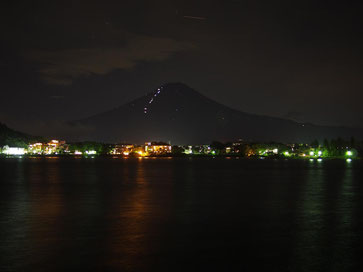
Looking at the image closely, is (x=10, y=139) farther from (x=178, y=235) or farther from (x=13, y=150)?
(x=178, y=235)

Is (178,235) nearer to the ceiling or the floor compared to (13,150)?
nearer to the floor

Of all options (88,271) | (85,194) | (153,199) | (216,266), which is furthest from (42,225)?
(85,194)

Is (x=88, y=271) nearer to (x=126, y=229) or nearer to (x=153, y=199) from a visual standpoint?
(x=126, y=229)

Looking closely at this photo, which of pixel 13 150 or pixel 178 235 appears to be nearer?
pixel 178 235

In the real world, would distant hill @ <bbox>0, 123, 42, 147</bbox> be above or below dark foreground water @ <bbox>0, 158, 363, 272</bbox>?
above

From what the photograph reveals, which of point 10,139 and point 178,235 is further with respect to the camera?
point 10,139

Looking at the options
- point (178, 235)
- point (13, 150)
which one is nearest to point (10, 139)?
point (13, 150)

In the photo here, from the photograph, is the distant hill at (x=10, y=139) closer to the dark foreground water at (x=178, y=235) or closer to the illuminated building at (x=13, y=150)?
the illuminated building at (x=13, y=150)

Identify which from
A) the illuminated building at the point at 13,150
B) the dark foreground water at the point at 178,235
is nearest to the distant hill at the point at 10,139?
the illuminated building at the point at 13,150

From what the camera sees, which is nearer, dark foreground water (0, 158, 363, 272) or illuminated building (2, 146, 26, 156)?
dark foreground water (0, 158, 363, 272)

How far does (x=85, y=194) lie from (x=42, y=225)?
9820mm

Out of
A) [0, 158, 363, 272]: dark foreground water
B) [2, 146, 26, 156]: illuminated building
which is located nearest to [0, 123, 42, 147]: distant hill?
[2, 146, 26, 156]: illuminated building

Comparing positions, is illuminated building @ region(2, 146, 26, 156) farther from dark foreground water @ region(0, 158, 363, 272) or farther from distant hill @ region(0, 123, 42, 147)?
dark foreground water @ region(0, 158, 363, 272)

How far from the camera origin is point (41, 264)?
862cm
